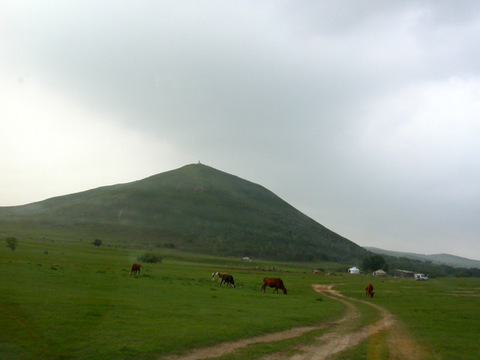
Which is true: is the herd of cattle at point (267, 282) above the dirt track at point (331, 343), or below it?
above

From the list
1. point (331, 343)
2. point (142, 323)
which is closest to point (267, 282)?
point (142, 323)

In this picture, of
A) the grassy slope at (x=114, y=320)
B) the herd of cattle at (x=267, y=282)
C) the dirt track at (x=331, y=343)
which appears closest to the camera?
the grassy slope at (x=114, y=320)

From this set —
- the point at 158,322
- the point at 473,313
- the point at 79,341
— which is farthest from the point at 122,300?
the point at 473,313

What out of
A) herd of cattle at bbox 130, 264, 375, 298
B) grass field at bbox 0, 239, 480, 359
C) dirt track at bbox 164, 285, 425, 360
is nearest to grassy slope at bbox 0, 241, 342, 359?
grass field at bbox 0, 239, 480, 359

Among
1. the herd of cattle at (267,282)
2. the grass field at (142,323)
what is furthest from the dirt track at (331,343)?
the herd of cattle at (267,282)

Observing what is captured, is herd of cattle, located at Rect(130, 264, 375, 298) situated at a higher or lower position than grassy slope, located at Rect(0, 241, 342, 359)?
higher

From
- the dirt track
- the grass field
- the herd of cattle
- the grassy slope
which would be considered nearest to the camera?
the grassy slope

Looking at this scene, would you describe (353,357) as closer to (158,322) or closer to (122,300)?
→ (158,322)

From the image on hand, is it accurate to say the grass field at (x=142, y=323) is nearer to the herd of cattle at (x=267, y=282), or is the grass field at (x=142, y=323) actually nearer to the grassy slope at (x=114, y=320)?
the grassy slope at (x=114, y=320)

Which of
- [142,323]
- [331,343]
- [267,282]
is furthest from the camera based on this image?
[267,282]

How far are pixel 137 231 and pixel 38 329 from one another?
163 m

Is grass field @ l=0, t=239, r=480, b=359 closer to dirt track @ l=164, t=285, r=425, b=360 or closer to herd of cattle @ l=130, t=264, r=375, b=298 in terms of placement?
dirt track @ l=164, t=285, r=425, b=360

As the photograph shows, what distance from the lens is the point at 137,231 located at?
172 m

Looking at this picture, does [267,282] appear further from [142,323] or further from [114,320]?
[114,320]
